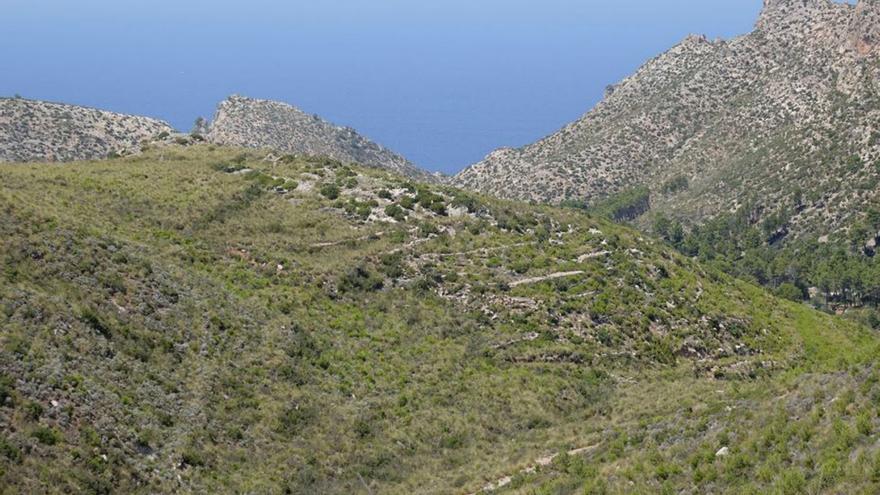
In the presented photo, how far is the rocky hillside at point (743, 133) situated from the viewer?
341 feet

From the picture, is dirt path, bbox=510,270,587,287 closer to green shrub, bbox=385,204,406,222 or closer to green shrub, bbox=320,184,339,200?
green shrub, bbox=385,204,406,222

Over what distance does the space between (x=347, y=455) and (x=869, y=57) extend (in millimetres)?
108736

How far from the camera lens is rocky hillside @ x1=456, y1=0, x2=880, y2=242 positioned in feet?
341

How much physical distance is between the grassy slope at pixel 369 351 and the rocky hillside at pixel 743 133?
5257cm

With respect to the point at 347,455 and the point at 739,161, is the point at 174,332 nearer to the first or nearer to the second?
the point at 347,455

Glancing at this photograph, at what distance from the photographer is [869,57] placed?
115312mm

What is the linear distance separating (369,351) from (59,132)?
64.1 meters

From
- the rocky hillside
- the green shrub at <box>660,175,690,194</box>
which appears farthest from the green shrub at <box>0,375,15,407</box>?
the green shrub at <box>660,175,690,194</box>

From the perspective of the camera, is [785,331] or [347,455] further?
[785,331]

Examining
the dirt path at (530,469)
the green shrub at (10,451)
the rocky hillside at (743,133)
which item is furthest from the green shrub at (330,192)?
the rocky hillside at (743,133)

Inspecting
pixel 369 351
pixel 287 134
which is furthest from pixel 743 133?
pixel 369 351

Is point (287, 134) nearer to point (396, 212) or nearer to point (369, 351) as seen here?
point (396, 212)

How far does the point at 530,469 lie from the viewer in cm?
2706

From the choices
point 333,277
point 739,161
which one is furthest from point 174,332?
point 739,161
